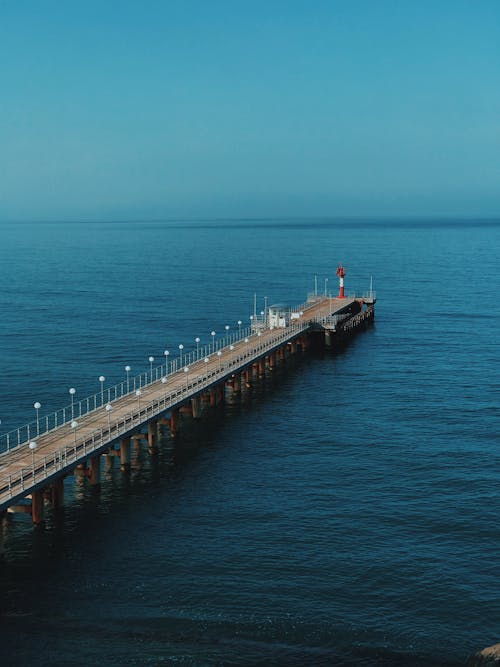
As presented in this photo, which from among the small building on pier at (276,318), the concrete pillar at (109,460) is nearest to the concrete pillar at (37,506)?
the concrete pillar at (109,460)

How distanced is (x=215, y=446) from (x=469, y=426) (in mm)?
21233

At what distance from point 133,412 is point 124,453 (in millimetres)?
3765

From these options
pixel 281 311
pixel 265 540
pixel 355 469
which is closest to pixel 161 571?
pixel 265 540

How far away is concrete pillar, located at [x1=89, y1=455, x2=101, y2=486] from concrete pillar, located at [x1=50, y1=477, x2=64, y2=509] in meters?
3.95

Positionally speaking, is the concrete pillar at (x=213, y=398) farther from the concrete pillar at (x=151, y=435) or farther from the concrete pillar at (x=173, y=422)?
the concrete pillar at (x=151, y=435)

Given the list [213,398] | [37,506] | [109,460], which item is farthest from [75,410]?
[37,506]

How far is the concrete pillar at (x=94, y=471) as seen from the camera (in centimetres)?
5462

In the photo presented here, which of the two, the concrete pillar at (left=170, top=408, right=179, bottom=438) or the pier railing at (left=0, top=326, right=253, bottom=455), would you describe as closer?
the pier railing at (left=0, top=326, right=253, bottom=455)

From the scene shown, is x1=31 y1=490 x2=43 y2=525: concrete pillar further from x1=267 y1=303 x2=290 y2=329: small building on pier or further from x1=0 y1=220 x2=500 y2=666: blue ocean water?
x1=267 y1=303 x2=290 y2=329: small building on pier

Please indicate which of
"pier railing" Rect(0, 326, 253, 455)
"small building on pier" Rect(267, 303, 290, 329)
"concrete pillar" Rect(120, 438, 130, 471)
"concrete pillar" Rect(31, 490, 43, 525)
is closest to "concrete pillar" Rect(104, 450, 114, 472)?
"concrete pillar" Rect(120, 438, 130, 471)

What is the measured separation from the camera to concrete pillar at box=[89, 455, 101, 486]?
54.6 metres

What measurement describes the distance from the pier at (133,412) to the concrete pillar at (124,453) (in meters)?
0.07

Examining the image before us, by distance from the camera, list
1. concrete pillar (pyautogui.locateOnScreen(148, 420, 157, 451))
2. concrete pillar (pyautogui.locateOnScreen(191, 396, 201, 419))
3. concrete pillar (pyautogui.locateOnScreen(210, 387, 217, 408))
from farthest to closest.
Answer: concrete pillar (pyautogui.locateOnScreen(210, 387, 217, 408))
concrete pillar (pyautogui.locateOnScreen(191, 396, 201, 419))
concrete pillar (pyautogui.locateOnScreen(148, 420, 157, 451))

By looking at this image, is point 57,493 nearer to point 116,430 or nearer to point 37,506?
point 37,506
